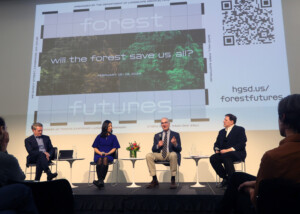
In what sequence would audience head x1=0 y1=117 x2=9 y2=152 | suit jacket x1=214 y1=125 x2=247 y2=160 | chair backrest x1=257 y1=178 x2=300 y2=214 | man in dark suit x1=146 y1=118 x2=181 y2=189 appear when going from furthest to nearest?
man in dark suit x1=146 y1=118 x2=181 y2=189 → suit jacket x1=214 y1=125 x2=247 y2=160 → audience head x1=0 y1=117 x2=9 y2=152 → chair backrest x1=257 y1=178 x2=300 y2=214

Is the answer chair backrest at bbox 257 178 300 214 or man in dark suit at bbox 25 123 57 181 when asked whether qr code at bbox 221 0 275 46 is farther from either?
chair backrest at bbox 257 178 300 214

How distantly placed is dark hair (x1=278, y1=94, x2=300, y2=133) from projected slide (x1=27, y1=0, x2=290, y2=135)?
3.73 metres

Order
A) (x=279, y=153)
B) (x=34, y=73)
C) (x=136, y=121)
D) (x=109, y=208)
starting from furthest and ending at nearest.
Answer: (x=34, y=73), (x=136, y=121), (x=109, y=208), (x=279, y=153)

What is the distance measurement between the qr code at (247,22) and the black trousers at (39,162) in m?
3.74

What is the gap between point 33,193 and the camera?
1.62 metres

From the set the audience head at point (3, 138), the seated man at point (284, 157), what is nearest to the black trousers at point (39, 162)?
the audience head at point (3, 138)

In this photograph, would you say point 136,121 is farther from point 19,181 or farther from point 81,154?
point 19,181

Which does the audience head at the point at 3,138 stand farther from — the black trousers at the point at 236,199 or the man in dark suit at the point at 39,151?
the man in dark suit at the point at 39,151

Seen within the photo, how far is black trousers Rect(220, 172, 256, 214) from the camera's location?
152cm

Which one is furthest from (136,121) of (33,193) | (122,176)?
(33,193)

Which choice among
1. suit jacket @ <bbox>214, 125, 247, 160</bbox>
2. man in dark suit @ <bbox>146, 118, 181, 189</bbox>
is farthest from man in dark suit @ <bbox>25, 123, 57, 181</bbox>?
suit jacket @ <bbox>214, 125, 247, 160</bbox>

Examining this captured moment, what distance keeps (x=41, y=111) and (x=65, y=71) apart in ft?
2.98

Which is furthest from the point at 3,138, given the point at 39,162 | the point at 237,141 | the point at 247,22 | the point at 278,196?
the point at 247,22

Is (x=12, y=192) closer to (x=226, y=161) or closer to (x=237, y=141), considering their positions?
(x=226, y=161)
